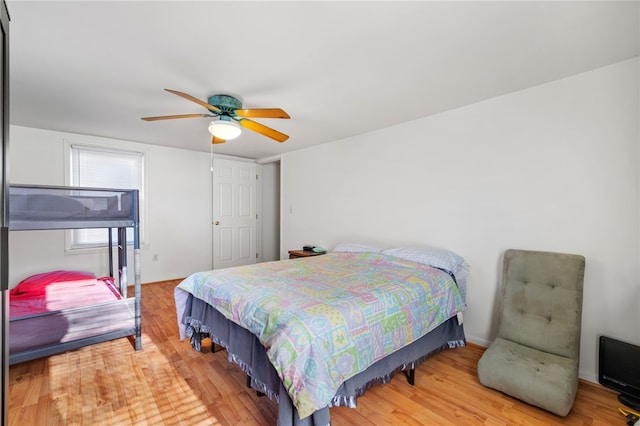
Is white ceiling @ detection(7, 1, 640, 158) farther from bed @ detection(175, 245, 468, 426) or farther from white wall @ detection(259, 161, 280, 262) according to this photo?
white wall @ detection(259, 161, 280, 262)

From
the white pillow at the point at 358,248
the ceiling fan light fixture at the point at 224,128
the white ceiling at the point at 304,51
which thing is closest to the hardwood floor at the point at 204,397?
the white pillow at the point at 358,248

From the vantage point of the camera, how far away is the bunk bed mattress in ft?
6.96

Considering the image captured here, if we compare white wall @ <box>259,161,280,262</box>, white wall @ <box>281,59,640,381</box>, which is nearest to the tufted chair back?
white wall @ <box>281,59,640,381</box>

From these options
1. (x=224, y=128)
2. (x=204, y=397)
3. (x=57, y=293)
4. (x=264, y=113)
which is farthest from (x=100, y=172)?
(x=204, y=397)

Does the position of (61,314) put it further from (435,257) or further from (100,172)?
(435,257)

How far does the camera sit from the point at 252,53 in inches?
71.4

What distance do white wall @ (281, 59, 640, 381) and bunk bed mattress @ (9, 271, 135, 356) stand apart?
274 cm

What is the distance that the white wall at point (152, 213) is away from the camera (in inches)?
137

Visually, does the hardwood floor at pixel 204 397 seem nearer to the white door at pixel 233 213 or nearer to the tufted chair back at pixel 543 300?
the tufted chair back at pixel 543 300

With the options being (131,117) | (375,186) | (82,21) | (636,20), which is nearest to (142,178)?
(131,117)

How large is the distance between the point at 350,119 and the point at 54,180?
3.88 m

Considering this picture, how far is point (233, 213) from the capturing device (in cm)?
538

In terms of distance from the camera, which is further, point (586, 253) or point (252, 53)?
point (586, 253)

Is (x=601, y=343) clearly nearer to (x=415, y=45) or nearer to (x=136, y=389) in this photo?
(x=415, y=45)
